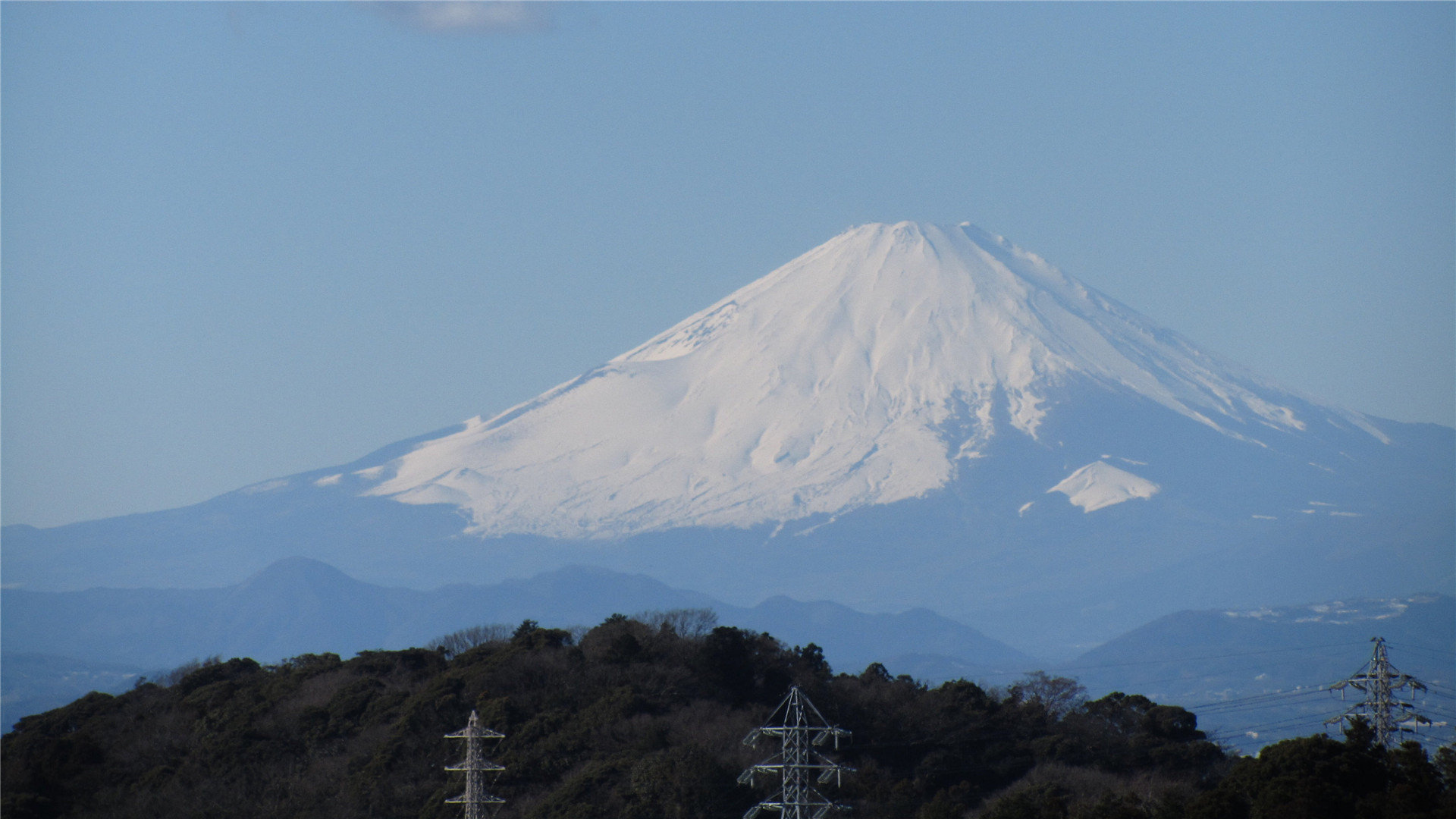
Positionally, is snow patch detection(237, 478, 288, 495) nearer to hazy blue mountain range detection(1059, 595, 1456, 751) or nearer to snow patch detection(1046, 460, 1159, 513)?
snow patch detection(1046, 460, 1159, 513)

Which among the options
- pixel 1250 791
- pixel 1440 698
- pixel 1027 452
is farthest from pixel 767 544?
pixel 1250 791

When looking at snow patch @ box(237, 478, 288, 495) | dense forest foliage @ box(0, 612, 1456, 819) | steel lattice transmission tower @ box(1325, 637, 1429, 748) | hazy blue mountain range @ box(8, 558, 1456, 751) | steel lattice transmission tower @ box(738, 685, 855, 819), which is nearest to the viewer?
steel lattice transmission tower @ box(738, 685, 855, 819)

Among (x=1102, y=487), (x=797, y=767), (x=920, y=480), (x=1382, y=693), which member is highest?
(x=1102, y=487)

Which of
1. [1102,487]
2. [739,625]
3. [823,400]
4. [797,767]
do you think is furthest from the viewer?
[1102,487]

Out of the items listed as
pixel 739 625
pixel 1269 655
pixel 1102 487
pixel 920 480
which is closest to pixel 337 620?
pixel 739 625

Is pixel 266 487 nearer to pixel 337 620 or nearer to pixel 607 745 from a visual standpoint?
pixel 337 620

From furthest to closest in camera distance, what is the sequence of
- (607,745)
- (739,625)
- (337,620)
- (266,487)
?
1. (266,487)
2. (337,620)
3. (739,625)
4. (607,745)

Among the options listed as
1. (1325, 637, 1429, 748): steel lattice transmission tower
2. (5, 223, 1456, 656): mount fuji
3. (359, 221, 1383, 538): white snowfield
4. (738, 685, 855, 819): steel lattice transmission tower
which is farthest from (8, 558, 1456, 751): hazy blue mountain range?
(738, 685, 855, 819): steel lattice transmission tower

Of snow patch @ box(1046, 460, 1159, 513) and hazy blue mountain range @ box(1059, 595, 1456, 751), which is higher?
snow patch @ box(1046, 460, 1159, 513)
